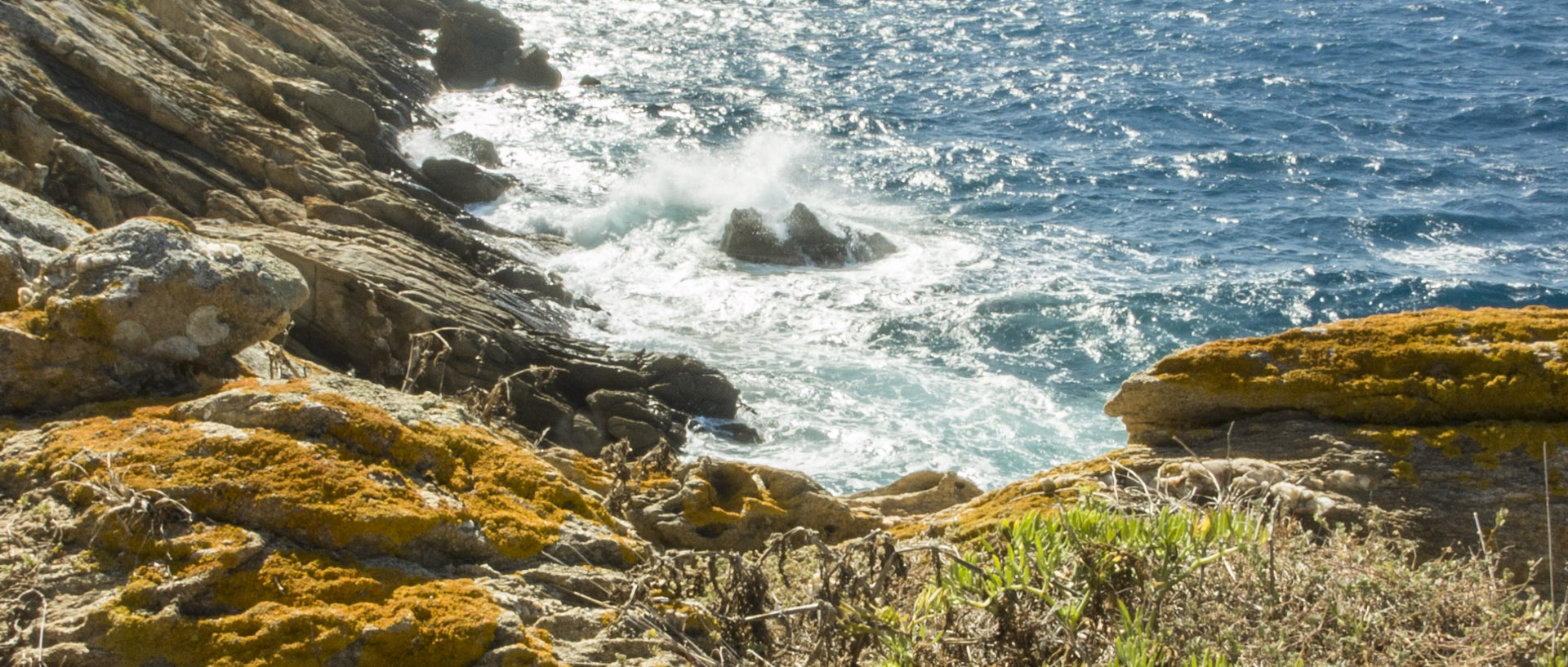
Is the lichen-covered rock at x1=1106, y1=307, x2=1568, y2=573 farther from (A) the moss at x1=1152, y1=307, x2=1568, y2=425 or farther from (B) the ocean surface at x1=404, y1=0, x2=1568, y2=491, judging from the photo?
(B) the ocean surface at x1=404, y1=0, x2=1568, y2=491

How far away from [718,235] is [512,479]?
19.1 meters

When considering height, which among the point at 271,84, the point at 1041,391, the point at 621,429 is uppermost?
the point at 271,84

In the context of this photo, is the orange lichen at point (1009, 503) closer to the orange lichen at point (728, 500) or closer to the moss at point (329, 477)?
the orange lichen at point (728, 500)

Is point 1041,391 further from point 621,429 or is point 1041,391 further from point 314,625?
point 314,625

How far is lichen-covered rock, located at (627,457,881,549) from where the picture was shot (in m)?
5.09

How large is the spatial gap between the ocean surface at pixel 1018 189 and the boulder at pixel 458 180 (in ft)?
1.60

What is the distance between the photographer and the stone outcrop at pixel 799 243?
21234mm

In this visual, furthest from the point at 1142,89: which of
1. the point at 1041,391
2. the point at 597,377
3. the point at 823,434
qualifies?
the point at 597,377

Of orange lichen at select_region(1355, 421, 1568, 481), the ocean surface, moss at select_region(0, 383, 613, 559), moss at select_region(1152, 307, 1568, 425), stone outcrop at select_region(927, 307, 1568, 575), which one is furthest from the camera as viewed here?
the ocean surface

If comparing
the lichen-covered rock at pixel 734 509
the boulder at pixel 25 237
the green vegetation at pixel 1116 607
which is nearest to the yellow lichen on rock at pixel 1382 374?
the lichen-covered rock at pixel 734 509

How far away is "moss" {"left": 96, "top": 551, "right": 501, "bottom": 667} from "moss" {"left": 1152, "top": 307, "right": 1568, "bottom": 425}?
4.18m

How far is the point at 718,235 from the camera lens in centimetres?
2250

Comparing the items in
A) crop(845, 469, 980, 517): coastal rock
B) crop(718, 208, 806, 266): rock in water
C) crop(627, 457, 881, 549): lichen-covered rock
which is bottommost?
crop(718, 208, 806, 266): rock in water

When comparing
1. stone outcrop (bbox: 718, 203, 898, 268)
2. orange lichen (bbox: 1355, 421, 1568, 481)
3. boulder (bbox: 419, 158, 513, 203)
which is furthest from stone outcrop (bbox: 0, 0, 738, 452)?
orange lichen (bbox: 1355, 421, 1568, 481)
